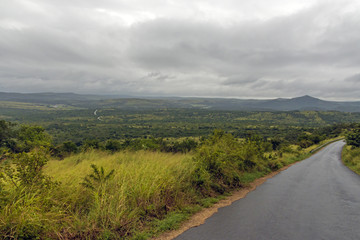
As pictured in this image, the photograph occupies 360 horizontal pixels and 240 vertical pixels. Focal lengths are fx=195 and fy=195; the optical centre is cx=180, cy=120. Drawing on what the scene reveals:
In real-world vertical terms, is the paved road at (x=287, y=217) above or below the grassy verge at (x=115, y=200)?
below

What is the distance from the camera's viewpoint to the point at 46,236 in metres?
4.86

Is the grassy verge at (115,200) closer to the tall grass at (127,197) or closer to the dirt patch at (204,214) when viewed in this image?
the tall grass at (127,197)

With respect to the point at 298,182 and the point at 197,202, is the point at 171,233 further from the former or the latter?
the point at 298,182

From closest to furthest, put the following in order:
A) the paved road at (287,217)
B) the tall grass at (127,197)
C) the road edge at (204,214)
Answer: the tall grass at (127,197) → the road edge at (204,214) → the paved road at (287,217)

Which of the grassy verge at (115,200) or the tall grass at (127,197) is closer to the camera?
the grassy verge at (115,200)

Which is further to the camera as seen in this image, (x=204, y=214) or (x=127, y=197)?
(x=204, y=214)

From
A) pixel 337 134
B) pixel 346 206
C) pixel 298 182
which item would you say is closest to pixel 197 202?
pixel 346 206

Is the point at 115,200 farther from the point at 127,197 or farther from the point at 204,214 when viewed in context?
the point at 204,214

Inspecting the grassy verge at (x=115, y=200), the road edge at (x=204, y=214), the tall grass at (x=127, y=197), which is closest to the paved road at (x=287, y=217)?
the road edge at (x=204, y=214)

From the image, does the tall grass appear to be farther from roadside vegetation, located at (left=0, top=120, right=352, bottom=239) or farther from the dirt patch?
the dirt patch

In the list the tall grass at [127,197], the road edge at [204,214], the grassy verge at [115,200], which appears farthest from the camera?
the road edge at [204,214]

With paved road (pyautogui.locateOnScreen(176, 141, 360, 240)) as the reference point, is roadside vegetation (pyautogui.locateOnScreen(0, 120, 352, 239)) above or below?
above

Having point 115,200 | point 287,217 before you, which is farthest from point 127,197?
point 287,217

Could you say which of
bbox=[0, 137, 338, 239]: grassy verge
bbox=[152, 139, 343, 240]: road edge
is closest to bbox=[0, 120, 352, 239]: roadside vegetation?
bbox=[0, 137, 338, 239]: grassy verge
